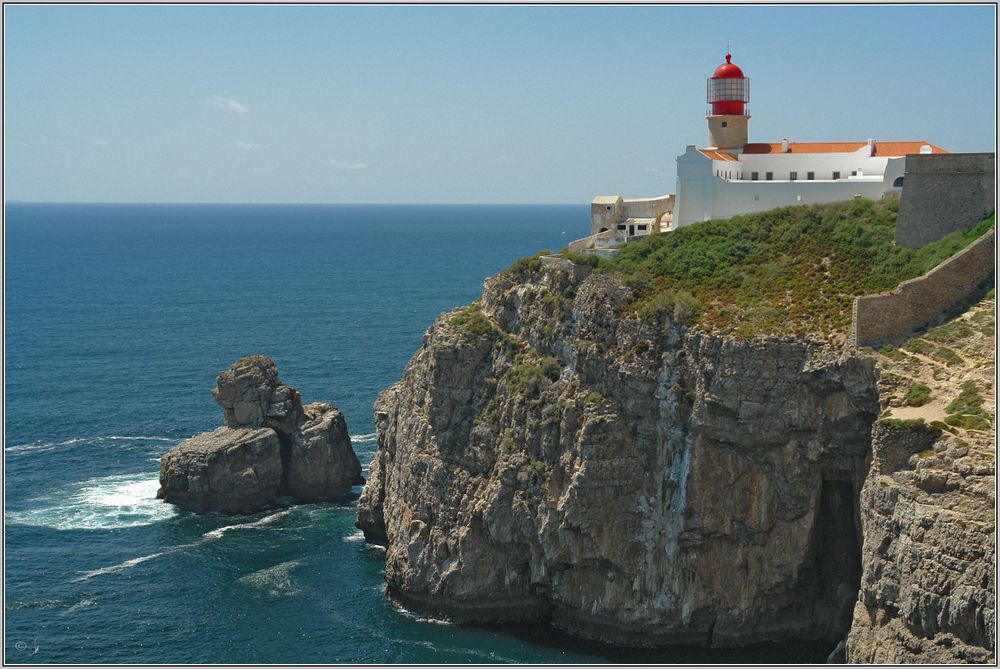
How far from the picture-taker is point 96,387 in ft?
283

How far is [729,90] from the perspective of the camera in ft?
205

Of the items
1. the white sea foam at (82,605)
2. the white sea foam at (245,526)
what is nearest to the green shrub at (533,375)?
the white sea foam at (245,526)

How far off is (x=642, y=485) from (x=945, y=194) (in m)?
17.8

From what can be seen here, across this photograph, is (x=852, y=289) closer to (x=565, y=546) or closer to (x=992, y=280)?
(x=992, y=280)

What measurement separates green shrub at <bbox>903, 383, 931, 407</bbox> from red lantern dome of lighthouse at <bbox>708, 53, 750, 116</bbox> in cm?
2431

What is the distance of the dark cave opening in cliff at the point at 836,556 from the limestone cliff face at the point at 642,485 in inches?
2.4

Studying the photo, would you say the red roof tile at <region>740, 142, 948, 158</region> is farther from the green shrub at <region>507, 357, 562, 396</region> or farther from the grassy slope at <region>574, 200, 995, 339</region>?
the green shrub at <region>507, 357, 562, 396</region>

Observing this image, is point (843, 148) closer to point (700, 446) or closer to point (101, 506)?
point (700, 446)

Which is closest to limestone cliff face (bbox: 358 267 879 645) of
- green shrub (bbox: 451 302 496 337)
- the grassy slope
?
the grassy slope

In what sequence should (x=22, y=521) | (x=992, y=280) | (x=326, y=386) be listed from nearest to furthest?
(x=992, y=280) → (x=22, y=521) → (x=326, y=386)

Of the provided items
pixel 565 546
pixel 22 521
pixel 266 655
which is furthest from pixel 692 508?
pixel 22 521

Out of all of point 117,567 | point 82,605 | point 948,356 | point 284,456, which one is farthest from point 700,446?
point 117,567

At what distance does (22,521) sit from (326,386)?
26873 millimetres

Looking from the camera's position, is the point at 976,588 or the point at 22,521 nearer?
the point at 976,588
